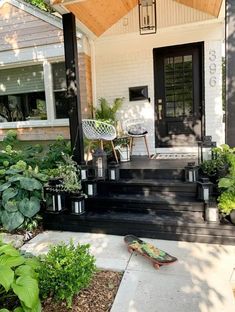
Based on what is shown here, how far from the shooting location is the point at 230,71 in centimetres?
326

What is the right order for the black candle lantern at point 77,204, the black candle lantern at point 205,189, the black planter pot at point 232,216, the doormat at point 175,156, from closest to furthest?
the black planter pot at point 232,216 → the black candle lantern at point 205,189 → the black candle lantern at point 77,204 → the doormat at point 175,156

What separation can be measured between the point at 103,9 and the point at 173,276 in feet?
14.1

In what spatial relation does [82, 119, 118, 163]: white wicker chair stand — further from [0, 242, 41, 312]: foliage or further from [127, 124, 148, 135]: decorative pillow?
[0, 242, 41, 312]: foliage

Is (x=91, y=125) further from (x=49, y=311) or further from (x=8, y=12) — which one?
(x=8, y=12)

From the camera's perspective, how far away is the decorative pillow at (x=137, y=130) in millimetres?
5219

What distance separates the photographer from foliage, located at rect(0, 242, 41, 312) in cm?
154

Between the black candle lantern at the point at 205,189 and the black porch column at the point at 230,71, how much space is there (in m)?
0.55

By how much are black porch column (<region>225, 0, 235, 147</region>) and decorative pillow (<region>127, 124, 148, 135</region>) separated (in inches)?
80.7

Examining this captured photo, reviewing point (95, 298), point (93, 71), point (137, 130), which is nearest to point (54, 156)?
point (137, 130)

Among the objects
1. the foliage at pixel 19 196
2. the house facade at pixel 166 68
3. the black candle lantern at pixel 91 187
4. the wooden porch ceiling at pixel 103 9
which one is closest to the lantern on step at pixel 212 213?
the black candle lantern at pixel 91 187

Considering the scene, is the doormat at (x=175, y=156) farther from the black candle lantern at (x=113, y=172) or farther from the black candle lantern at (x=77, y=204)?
the black candle lantern at (x=77, y=204)

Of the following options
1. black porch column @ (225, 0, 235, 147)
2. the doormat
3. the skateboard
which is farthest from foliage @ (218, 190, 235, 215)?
the doormat

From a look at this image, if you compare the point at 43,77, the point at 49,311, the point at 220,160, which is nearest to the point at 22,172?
the point at 49,311

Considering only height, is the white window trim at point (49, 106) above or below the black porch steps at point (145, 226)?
above
